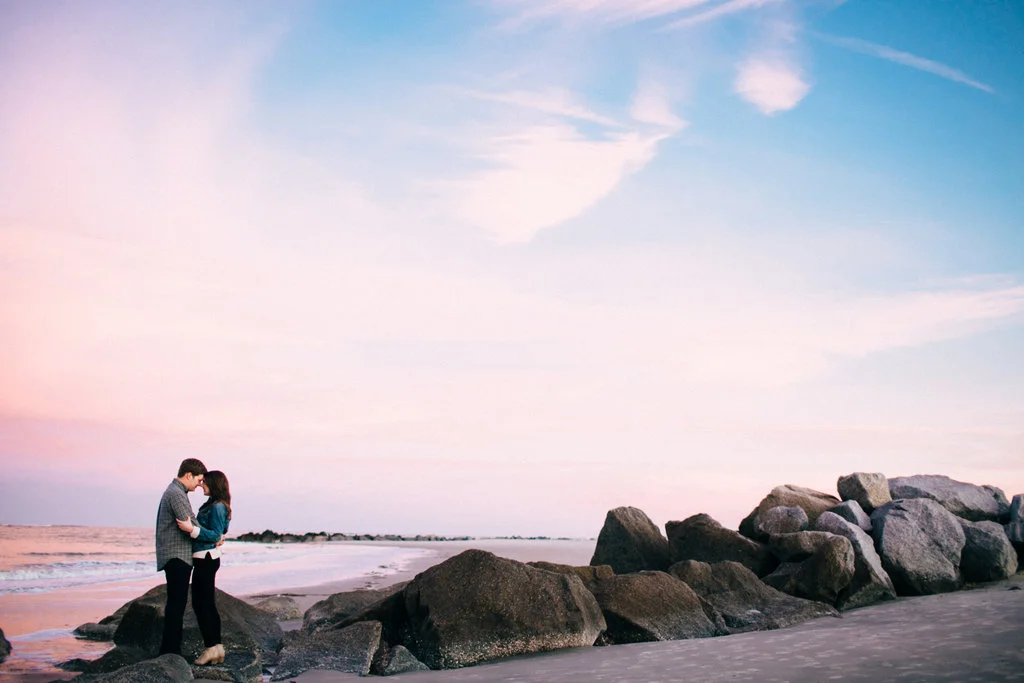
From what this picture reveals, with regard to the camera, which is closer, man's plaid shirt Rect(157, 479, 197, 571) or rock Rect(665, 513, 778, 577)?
man's plaid shirt Rect(157, 479, 197, 571)

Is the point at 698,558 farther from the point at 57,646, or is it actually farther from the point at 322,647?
the point at 57,646

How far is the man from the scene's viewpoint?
28.8 ft

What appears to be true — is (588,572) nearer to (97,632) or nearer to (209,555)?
(209,555)

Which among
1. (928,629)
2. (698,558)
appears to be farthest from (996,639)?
(698,558)

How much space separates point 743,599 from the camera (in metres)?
11.9

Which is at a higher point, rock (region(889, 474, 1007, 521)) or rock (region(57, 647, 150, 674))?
rock (region(889, 474, 1007, 521))

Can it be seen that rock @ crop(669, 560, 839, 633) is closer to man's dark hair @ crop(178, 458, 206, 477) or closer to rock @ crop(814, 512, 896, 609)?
rock @ crop(814, 512, 896, 609)

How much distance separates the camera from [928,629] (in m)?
8.77

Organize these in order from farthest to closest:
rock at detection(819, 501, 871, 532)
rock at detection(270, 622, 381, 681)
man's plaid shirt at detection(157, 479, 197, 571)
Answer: rock at detection(819, 501, 871, 532)
rock at detection(270, 622, 381, 681)
man's plaid shirt at detection(157, 479, 197, 571)

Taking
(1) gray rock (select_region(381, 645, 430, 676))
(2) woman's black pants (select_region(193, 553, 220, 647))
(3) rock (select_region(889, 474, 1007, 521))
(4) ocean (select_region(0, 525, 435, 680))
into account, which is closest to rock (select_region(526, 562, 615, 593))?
(1) gray rock (select_region(381, 645, 430, 676))

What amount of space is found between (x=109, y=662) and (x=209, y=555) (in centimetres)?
182

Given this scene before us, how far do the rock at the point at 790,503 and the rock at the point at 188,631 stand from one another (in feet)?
31.1

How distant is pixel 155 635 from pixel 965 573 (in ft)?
45.6

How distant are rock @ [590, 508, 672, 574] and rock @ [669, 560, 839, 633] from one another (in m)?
2.40
